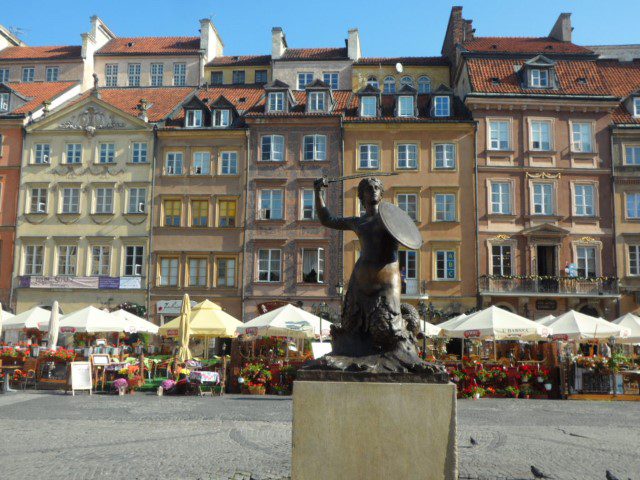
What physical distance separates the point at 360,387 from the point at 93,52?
Result: 42.8 meters

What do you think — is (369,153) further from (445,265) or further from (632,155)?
(632,155)

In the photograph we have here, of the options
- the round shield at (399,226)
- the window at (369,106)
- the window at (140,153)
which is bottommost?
the round shield at (399,226)

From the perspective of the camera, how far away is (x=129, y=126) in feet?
114

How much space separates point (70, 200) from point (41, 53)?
14971 millimetres

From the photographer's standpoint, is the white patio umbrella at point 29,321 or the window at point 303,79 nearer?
the white patio umbrella at point 29,321

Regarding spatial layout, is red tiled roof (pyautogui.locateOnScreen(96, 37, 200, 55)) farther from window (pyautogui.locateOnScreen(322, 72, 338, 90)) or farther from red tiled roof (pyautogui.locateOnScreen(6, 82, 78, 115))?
window (pyautogui.locateOnScreen(322, 72, 338, 90))

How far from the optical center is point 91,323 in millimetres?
21859

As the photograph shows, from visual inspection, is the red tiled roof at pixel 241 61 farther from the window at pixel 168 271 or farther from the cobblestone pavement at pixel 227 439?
the cobblestone pavement at pixel 227 439

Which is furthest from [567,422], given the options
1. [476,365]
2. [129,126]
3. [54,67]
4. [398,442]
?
[54,67]

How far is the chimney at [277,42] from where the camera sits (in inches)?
1591

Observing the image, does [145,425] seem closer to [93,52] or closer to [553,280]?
[553,280]

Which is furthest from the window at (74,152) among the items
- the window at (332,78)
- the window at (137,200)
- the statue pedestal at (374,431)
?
the statue pedestal at (374,431)

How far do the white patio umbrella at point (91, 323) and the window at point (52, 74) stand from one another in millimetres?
24933

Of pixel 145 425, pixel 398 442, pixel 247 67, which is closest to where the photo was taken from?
pixel 398 442
